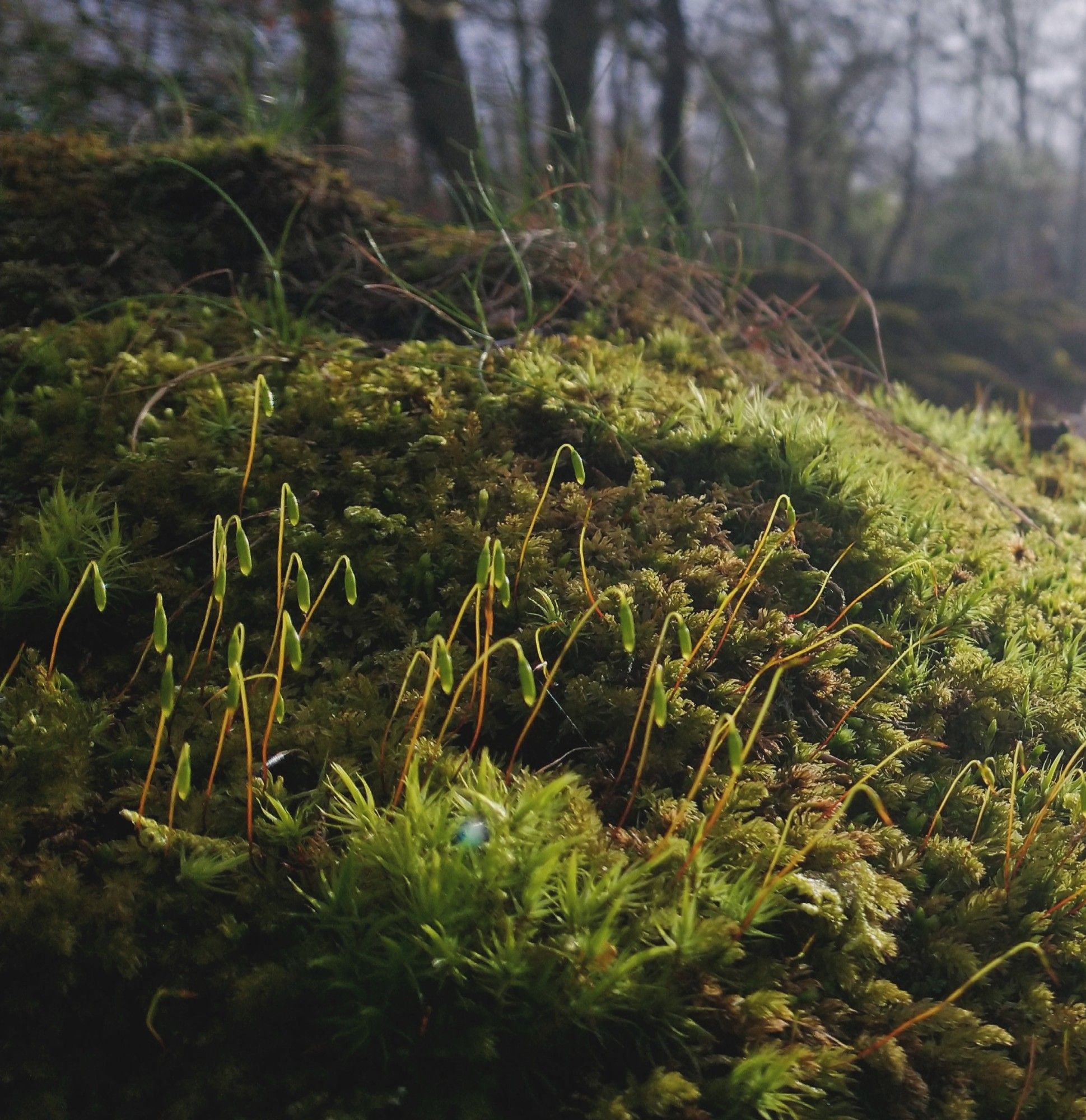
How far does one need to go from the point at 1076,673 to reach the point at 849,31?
573 inches

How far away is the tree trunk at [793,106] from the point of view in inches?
482

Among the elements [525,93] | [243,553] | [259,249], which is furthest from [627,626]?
[525,93]

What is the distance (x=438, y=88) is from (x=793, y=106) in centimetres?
965

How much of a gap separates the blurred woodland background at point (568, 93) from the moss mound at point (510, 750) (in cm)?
132

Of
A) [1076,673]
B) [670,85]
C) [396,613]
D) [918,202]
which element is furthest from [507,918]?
[918,202]

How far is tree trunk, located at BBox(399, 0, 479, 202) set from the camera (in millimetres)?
6246

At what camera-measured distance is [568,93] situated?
22.8 feet

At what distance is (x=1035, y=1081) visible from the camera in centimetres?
129

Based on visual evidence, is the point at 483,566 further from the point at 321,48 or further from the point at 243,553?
the point at 321,48

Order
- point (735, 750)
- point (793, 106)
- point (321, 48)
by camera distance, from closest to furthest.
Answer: point (735, 750)
point (321, 48)
point (793, 106)

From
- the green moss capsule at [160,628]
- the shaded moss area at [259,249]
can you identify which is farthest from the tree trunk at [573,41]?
the green moss capsule at [160,628]

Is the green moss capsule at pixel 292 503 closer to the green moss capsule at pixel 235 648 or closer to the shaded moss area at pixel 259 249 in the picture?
the green moss capsule at pixel 235 648

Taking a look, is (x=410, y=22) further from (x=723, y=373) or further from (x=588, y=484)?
(x=588, y=484)

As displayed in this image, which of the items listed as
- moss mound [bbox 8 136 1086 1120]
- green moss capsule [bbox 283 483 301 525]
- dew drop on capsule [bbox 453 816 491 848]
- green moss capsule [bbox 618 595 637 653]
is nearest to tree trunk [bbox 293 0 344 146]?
moss mound [bbox 8 136 1086 1120]
